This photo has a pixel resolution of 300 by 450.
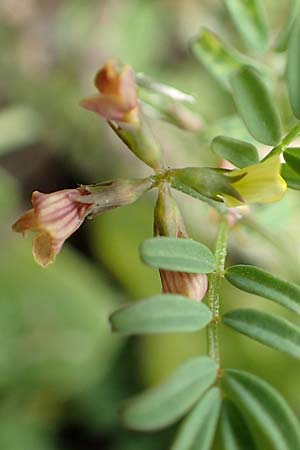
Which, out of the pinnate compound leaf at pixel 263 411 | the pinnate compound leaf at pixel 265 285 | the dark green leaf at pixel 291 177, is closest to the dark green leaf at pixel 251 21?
the dark green leaf at pixel 291 177

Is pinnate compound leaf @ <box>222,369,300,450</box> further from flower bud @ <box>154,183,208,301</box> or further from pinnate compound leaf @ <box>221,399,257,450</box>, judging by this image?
flower bud @ <box>154,183,208,301</box>

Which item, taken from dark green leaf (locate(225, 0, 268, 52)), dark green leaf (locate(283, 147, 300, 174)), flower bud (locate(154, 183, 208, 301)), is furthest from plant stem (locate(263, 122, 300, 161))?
dark green leaf (locate(225, 0, 268, 52))

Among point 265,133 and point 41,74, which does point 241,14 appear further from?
point 41,74

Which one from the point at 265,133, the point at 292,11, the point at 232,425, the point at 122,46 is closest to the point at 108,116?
the point at 265,133

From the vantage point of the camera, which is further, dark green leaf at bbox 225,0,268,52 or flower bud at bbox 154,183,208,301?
dark green leaf at bbox 225,0,268,52

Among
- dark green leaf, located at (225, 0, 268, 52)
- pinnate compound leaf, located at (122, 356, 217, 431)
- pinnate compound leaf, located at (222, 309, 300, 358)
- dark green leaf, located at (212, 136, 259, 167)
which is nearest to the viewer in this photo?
pinnate compound leaf, located at (122, 356, 217, 431)

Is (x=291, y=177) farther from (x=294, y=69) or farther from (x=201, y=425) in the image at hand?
(x=201, y=425)
